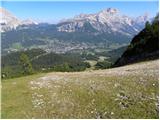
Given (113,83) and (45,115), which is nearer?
(45,115)

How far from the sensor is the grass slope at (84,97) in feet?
110

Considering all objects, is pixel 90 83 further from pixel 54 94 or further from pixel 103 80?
pixel 54 94

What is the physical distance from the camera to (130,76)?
45.8m

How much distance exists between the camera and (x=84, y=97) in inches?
1479

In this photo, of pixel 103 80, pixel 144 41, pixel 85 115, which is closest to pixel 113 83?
pixel 103 80

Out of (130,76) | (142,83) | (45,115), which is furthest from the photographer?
(130,76)

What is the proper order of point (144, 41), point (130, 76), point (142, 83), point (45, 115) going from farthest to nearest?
point (144, 41) → point (130, 76) → point (142, 83) → point (45, 115)

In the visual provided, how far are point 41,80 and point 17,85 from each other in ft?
13.1

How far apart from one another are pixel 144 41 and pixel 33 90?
7826 cm

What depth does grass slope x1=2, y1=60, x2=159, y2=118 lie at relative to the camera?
1319 inches

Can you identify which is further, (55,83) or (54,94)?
(55,83)

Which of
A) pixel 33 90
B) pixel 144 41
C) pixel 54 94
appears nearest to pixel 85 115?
pixel 54 94

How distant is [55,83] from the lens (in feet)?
143

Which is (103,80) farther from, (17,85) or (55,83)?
(17,85)
